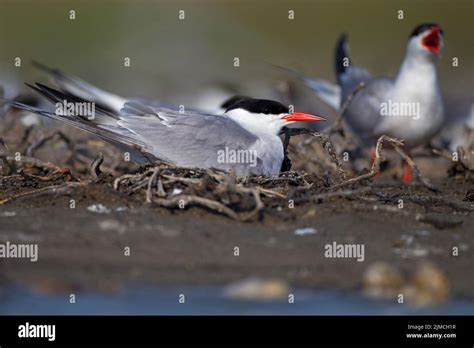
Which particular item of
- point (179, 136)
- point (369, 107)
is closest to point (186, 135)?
point (179, 136)

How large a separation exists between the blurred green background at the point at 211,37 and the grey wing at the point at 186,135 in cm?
671

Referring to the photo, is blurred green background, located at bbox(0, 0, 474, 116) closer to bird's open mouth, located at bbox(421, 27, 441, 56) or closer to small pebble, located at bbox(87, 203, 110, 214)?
bird's open mouth, located at bbox(421, 27, 441, 56)

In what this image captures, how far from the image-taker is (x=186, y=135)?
17.3 feet

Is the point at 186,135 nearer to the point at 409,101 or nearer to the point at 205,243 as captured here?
the point at 205,243

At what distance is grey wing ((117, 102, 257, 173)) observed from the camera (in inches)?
205

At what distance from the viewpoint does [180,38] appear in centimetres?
1462

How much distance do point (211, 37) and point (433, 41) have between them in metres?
7.42

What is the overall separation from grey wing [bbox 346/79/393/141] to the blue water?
3.53m

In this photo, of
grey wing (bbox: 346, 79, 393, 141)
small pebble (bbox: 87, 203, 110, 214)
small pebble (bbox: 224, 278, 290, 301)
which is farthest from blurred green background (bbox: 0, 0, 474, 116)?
small pebble (bbox: 224, 278, 290, 301)

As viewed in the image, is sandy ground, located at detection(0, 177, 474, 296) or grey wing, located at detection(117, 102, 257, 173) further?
grey wing, located at detection(117, 102, 257, 173)

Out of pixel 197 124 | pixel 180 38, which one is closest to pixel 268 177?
pixel 197 124

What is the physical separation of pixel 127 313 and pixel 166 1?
11.9 m

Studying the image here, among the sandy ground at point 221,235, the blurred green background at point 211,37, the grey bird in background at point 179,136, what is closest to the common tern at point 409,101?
the sandy ground at point 221,235
